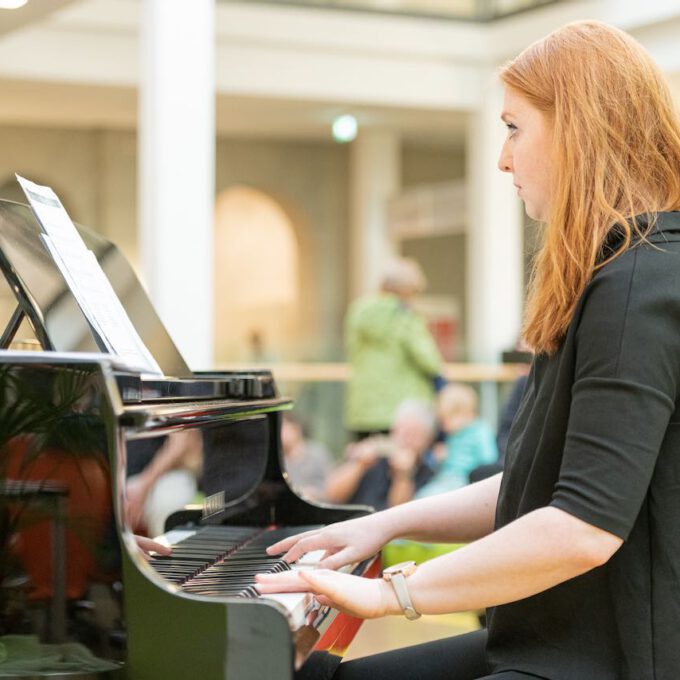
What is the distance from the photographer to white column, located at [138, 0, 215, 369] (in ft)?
18.6

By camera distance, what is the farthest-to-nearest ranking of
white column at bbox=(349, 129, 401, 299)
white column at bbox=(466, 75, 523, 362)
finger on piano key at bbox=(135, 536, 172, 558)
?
white column at bbox=(349, 129, 401, 299) < white column at bbox=(466, 75, 523, 362) < finger on piano key at bbox=(135, 536, 172, 558)

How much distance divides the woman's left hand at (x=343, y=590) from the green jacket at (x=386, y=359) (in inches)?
213

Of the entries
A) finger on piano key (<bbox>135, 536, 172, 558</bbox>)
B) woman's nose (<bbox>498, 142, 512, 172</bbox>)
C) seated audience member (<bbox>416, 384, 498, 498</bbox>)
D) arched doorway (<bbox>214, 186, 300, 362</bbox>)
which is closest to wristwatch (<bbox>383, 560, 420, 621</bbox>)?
finger on piano key (<bbox>135, 536, 172, 558</bbox>)

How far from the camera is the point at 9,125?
41.4 ft

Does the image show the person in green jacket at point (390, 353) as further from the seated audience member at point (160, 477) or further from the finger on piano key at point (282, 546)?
the finger on piano key at point (282, 546)

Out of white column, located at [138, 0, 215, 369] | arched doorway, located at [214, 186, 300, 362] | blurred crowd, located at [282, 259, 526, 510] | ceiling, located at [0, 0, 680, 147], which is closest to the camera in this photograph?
white column, located at [138, 0, 215, 369]

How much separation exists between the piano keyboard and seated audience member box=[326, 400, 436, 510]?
3.55 m

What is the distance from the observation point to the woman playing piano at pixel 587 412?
1.52 meters

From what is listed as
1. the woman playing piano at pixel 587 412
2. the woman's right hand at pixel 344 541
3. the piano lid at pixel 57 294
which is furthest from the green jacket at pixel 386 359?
the woman playing piano at pixel 587 412

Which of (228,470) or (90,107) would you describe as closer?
(228,470)

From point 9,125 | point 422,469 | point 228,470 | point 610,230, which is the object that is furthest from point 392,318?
point 9,125

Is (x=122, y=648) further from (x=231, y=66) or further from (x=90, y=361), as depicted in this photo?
(x=231, y=66)

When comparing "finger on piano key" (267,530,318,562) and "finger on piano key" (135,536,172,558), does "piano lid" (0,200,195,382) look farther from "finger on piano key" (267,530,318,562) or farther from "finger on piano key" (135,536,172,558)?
"finger on piano key" (267,530,318,562)

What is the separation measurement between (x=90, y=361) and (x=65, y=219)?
0.79m
